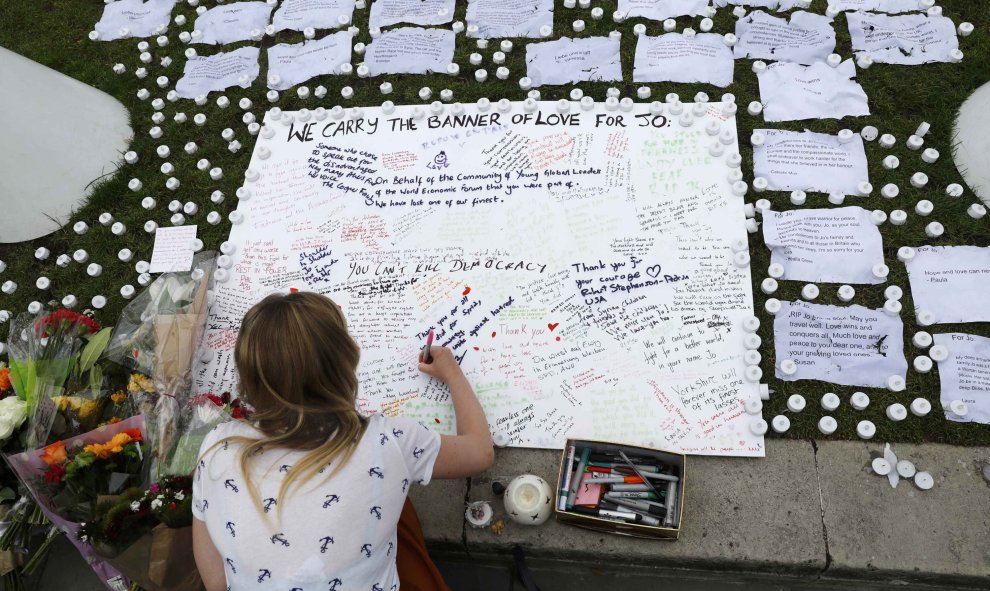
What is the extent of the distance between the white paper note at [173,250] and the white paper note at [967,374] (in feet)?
13.1

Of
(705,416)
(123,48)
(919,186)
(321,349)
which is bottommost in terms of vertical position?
(705,416)

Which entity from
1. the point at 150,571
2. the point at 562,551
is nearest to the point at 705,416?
the point at 562,551

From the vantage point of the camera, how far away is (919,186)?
3.33 metres

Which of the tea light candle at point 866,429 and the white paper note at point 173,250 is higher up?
the white paper note at point 173,250

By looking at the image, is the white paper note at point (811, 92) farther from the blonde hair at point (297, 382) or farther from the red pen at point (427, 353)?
the blonde hair at point (297, 382)

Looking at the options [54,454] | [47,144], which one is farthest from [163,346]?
[47,144]

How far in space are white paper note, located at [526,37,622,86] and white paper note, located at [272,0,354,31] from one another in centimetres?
144

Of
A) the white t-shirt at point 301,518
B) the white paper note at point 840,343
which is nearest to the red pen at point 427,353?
the white t-shirt at point 301,518

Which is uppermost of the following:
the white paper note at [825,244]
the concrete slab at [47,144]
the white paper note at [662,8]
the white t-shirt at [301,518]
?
the white paper note at [662,8]

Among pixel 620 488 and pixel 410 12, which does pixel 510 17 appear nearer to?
pixel 410 12

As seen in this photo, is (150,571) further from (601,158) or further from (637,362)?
(601,158)

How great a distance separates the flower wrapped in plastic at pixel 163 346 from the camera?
277 centimetres

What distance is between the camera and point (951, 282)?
307 cm

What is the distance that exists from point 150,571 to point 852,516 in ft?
9.55
